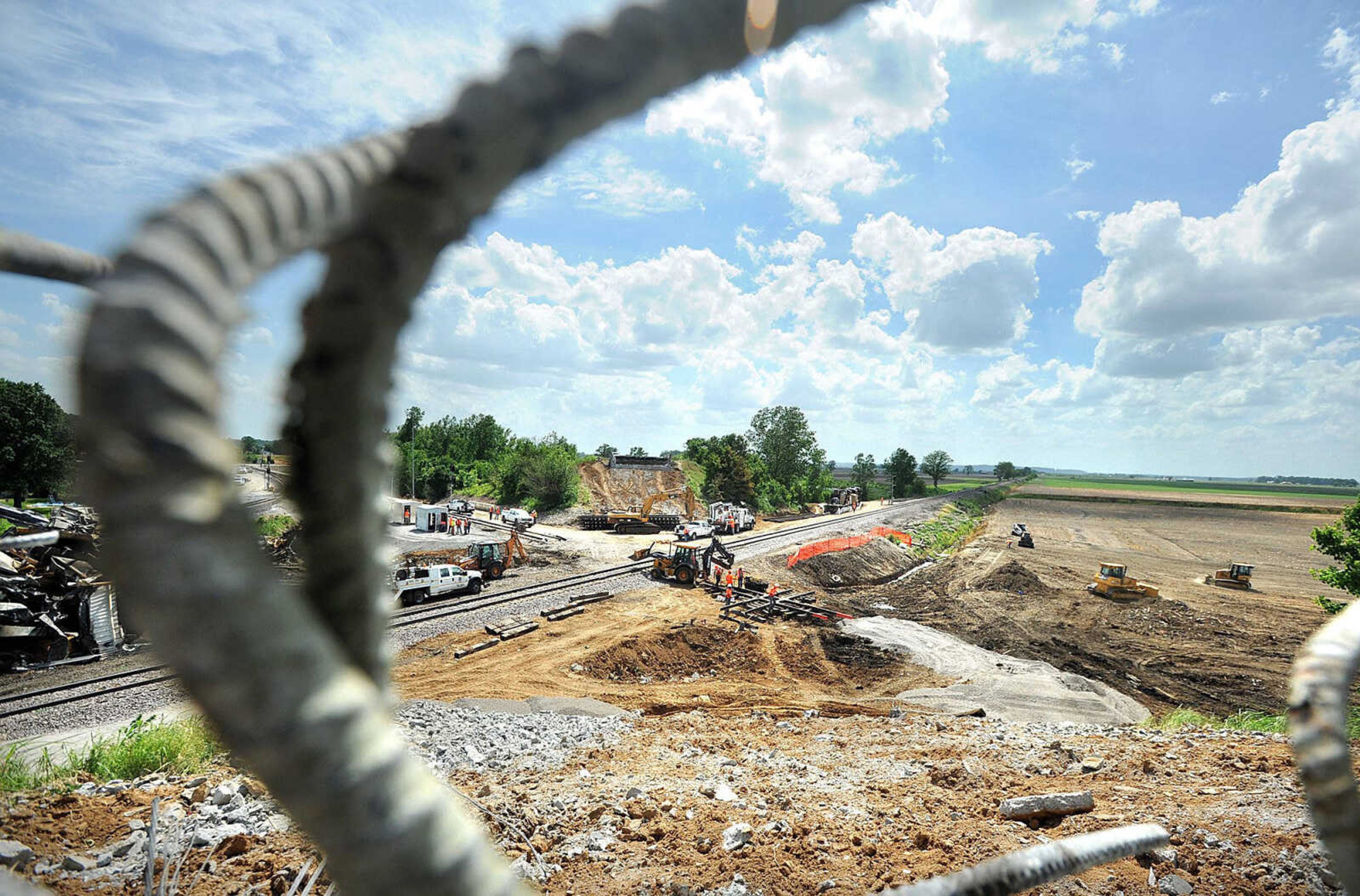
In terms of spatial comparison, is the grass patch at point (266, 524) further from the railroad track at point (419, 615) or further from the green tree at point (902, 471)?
the green tree at point (902, 471)

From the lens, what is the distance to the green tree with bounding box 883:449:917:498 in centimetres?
9488

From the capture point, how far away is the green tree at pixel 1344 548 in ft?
47.0

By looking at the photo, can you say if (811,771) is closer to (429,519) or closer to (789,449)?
(429,519)

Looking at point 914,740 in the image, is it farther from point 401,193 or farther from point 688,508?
point 688,508

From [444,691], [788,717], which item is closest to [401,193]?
[788,717]

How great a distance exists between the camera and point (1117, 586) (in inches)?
1109

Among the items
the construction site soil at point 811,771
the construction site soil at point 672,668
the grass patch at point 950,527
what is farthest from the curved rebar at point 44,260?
the grass patch at point 950,527

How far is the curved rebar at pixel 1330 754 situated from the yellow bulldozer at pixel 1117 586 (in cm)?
3193

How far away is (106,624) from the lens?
14719 millimetres

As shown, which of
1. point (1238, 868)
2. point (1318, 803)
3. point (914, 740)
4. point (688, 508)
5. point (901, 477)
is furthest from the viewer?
point (901, 477)

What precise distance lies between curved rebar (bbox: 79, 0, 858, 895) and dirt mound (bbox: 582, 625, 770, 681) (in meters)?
15.4

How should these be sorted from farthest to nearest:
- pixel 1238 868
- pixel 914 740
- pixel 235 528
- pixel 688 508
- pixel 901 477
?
pixel 901 477, pixel 688 508, pixel 914 740, pixel 1238 868, pixel 235 528

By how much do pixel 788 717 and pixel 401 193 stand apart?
1319 centimetres

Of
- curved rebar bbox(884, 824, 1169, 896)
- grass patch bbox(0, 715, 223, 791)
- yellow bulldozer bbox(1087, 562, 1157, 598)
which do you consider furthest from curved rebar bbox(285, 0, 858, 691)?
yellow bulldozer bbox(1087, 562, 1157, 598)
